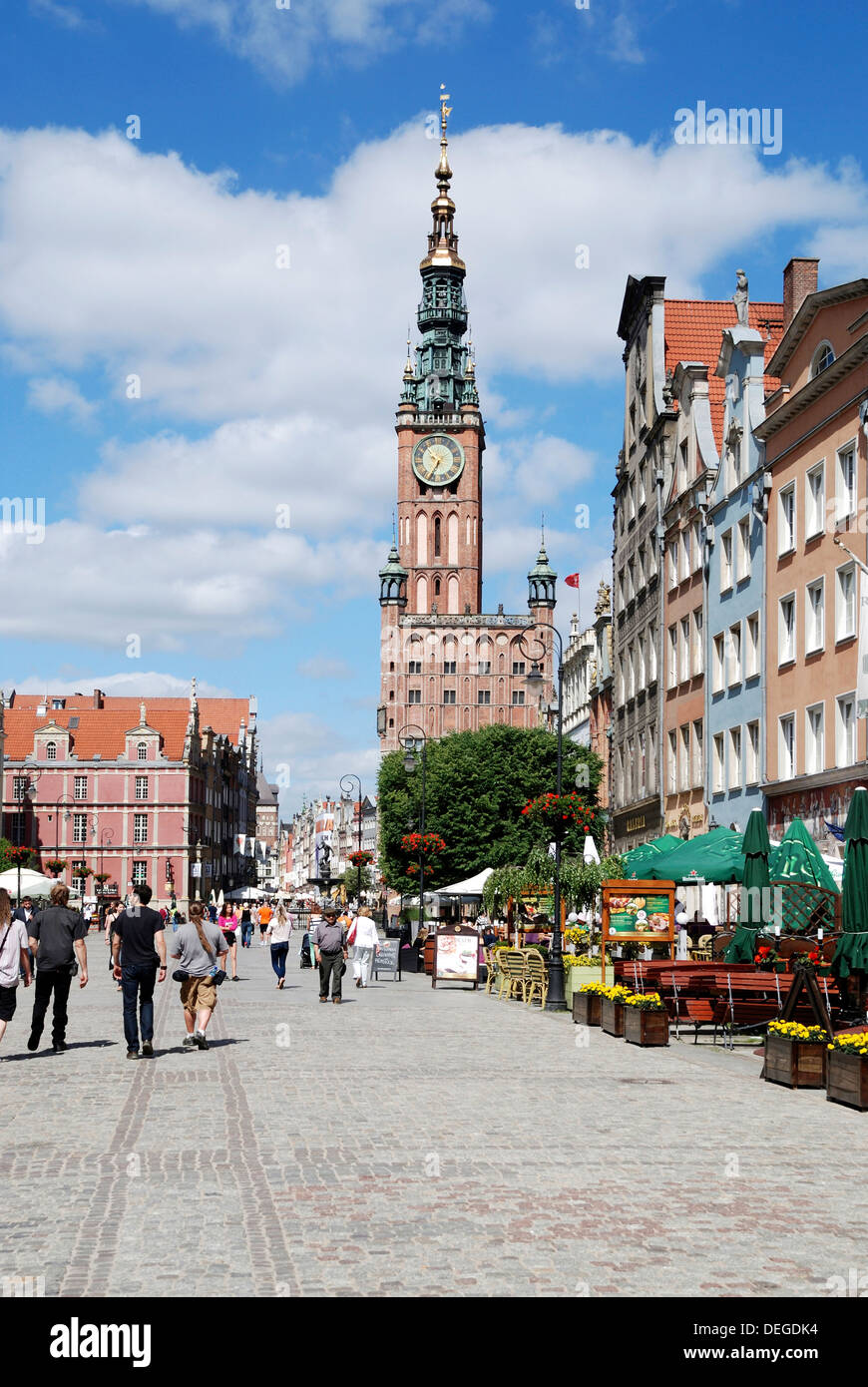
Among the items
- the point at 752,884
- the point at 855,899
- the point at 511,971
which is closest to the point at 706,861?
the point at 752,884

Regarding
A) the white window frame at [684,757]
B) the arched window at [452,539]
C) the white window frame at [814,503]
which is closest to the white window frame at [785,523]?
the white window frame at [814,503]

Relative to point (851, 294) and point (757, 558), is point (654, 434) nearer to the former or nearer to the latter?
point (757, 558)

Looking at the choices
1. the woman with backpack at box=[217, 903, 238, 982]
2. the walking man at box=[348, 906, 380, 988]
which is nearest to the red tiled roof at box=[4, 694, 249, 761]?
the woman with backpack at box=[217, 903, 238, 982]

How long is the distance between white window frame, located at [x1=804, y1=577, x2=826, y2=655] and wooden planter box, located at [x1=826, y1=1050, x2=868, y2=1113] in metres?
17.3

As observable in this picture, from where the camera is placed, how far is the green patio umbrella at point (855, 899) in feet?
57.1

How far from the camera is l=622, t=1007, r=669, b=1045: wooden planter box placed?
18.5m

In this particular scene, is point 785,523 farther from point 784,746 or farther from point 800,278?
point 800,278

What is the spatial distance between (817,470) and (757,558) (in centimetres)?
413

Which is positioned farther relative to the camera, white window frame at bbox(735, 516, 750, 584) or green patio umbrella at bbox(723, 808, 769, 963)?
white window frame at bbox(735, 516, 750, 584)

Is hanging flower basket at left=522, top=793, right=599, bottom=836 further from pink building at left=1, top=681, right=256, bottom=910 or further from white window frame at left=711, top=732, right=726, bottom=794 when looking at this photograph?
pink building at left=1, top=681, right=256, bottom=910

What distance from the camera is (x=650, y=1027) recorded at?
18.6m

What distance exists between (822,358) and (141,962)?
19.8 m

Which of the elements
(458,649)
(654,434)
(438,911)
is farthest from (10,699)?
(654,434)

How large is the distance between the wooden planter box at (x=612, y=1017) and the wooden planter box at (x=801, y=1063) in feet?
16.8
